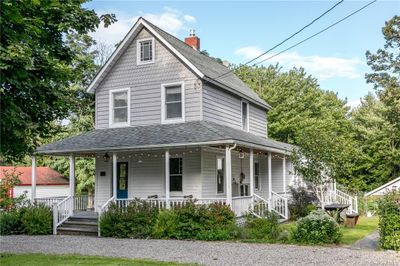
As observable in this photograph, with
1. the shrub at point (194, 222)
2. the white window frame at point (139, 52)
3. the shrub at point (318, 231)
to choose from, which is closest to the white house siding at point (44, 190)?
the white window frame at point (139, 52)

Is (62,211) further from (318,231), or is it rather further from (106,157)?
(318,231)

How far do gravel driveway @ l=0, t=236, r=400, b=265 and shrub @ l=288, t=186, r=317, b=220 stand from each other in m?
7.78

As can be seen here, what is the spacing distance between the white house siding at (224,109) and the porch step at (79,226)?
5975 millimetres

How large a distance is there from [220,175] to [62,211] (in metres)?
6.50

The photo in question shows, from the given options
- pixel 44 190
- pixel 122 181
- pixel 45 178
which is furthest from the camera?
pixel 45 178

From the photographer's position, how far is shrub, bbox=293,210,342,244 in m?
12.6

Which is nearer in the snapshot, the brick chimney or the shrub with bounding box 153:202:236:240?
the shrub with bounding box 153:202:236:240

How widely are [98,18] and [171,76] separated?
21.0 ft

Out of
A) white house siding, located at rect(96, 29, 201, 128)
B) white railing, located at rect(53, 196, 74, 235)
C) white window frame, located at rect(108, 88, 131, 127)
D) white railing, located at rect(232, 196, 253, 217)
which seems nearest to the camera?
white railing, located at rect(232, 196, 253, 217)

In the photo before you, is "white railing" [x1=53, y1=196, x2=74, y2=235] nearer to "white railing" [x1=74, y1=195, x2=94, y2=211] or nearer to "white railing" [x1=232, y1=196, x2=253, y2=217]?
"white railing" [x1=74, y1=195, x2=94, y2=211]

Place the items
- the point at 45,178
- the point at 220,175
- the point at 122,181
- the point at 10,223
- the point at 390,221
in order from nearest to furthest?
the point at 390,221
the point at 10,223
the point at 220,175
the point at 122,181
the point at 45,178

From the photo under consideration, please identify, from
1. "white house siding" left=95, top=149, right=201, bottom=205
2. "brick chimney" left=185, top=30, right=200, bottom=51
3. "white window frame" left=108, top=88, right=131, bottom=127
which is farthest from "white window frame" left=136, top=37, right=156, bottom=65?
"brick chimney" left=185, top=30, right=200, bottom=51

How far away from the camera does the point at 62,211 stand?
55.6 feet

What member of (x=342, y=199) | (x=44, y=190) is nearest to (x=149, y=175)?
(x=342, y=199)
